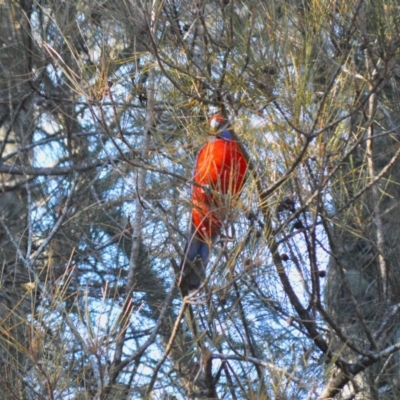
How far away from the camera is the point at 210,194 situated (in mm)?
2406

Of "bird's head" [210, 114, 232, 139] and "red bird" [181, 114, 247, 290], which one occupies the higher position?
"bird's head" [210, 114, 232, 139]

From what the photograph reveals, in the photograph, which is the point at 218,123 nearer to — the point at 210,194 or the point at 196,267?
the point at 210,194

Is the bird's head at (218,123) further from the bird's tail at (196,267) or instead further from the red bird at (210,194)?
the bird's tail at (196,267)

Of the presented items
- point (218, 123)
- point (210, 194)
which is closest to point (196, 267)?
point (210, 194)

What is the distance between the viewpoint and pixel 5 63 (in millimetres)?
3605

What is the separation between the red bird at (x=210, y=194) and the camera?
2.26m

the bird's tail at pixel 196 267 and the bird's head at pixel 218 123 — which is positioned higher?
the bird's head at pixel 218 123

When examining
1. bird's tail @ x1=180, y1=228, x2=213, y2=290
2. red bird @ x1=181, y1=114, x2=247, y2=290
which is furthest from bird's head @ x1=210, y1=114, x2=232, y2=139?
bird's tail @ x1=180, y1=228, x2=213, y2=290

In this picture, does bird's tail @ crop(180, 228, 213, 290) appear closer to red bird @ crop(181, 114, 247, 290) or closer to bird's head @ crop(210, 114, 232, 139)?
red bird @ crop(181, 114, 247, 290)

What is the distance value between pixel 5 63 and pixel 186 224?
3.94 feet

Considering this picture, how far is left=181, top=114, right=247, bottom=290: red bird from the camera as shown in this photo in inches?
89.1

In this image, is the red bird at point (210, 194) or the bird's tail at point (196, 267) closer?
the red bird at point (210, 194)

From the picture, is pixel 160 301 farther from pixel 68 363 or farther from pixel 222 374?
pixel 68 363

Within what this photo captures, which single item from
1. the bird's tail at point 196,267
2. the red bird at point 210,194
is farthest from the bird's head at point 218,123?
the bird's tail at point 196,267
